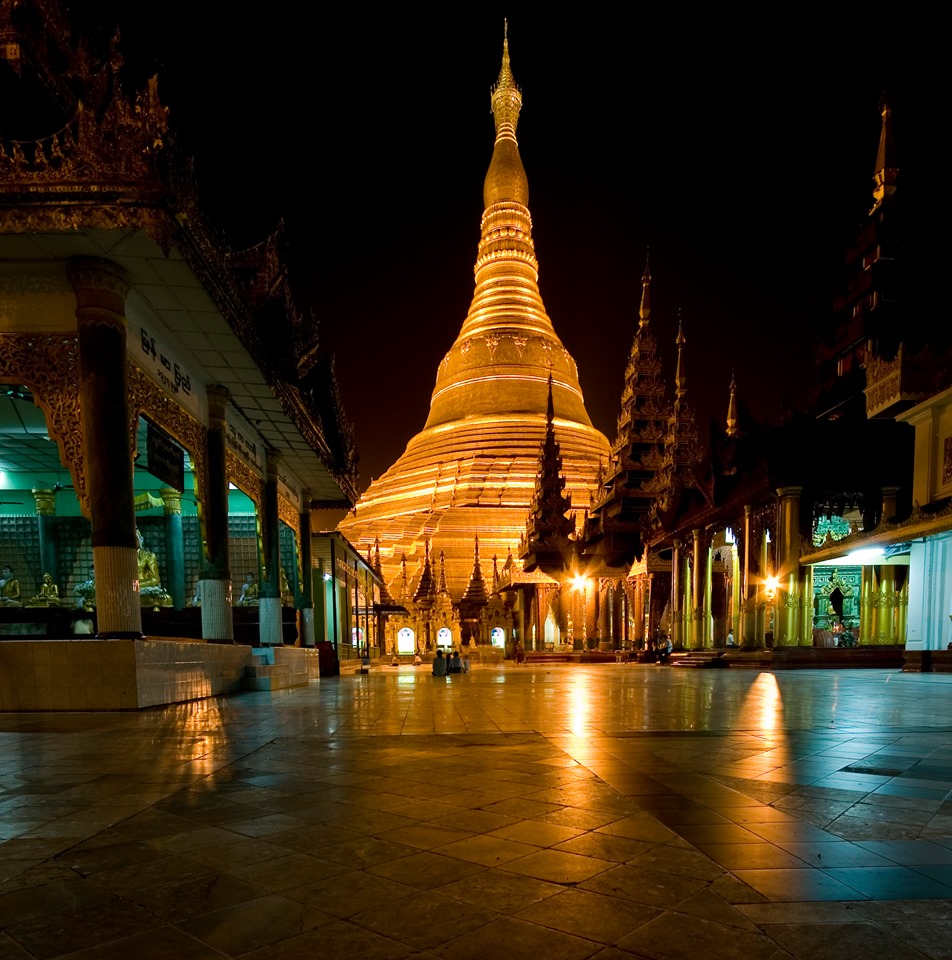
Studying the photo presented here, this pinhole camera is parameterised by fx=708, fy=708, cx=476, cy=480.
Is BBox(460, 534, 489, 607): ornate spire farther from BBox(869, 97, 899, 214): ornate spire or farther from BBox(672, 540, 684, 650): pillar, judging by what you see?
BBox(869, 97, 899, 214): ornate spire

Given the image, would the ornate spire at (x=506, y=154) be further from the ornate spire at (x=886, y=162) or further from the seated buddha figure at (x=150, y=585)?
the seated buddha figure at (x=150, y=585)

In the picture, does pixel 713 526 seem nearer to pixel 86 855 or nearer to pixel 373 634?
pixel 86 855

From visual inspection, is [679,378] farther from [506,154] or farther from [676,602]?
[506,154]

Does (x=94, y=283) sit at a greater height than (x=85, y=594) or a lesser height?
greater

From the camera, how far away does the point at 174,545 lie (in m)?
16.5

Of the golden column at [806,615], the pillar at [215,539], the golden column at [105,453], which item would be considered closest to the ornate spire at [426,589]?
the golden column at [806,615]

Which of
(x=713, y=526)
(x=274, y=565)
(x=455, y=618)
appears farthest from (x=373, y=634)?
(x=274, y=565)

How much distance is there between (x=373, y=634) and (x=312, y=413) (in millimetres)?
28673

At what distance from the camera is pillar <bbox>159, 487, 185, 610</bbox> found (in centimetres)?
1633

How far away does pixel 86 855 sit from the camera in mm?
2613

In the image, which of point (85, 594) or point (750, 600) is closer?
point (85, 594)

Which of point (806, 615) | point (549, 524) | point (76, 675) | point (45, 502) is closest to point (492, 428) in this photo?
point (549, 524)

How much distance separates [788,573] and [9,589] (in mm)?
17302

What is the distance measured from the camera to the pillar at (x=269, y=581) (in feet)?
48.3
